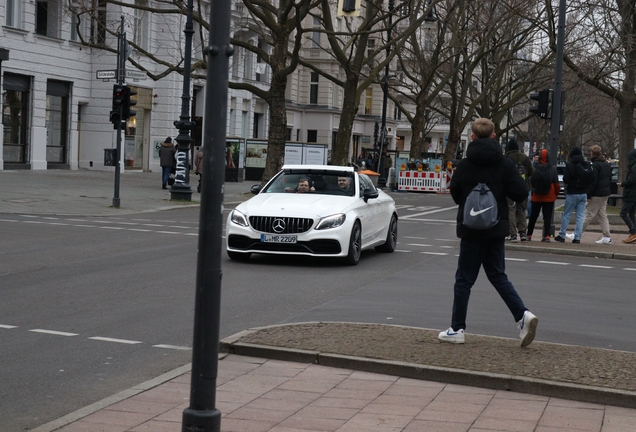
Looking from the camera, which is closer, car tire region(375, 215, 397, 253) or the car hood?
the car hood

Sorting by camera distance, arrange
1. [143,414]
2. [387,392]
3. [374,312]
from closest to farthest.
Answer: [143,414]
[387,392]
[374,312]

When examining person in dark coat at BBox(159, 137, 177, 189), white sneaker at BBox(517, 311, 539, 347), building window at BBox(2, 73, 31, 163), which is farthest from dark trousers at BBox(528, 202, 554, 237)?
building window at BBox(2, 73, 31, 163)

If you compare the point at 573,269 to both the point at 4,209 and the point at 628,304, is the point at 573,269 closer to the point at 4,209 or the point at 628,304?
the point at 628,304

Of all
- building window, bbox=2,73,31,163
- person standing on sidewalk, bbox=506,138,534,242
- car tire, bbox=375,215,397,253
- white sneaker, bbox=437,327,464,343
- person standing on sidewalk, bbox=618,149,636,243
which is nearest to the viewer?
white sneaker, bbox=437,327,464,343

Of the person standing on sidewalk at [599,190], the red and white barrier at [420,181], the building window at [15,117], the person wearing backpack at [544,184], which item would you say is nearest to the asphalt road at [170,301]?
the person wearing backpack at [544,184]

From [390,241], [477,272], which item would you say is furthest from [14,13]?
[477,272]

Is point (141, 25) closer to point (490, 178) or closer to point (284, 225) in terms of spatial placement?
point (284, 225)

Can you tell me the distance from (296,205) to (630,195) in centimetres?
912

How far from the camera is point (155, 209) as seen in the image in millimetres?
25125

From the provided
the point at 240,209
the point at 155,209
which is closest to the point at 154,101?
the point at 155,209

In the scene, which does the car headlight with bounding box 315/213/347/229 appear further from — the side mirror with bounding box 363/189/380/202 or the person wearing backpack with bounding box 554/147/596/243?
the person wearing backpack with bounding box 554/147/596/243

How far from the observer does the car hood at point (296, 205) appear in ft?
45.2

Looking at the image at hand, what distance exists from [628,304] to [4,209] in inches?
601

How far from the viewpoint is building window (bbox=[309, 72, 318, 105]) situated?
75000 mm
